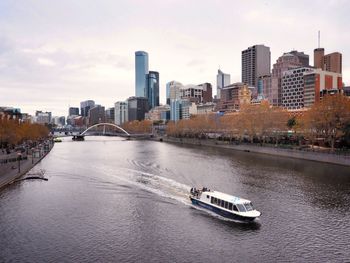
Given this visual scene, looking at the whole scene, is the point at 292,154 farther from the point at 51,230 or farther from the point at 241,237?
the point at 51,230

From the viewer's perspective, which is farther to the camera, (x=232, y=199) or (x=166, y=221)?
(x=232, y=199)

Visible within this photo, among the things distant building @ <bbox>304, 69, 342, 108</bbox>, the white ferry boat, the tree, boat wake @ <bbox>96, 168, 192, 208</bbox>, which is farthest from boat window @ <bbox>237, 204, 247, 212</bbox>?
distant building @ <bbox>304, 69, 342, 108</bbox>

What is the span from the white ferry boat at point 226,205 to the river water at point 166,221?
0.84 metres

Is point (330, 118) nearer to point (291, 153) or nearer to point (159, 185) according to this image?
point (291, 153)

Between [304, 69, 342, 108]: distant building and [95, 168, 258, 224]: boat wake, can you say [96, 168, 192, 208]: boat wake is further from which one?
[304, 69, 342, 108]: distant building

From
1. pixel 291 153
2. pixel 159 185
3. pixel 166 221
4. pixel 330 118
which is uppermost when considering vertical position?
pixel 330 118

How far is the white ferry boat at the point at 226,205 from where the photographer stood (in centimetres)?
3312

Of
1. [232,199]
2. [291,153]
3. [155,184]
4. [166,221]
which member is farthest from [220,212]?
[291,153]

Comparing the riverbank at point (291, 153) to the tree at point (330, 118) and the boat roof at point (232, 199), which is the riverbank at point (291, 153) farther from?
the boat roof at point (232, 199)

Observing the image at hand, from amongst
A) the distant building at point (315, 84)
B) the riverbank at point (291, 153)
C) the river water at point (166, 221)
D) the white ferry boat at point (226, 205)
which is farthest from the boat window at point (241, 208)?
the distant building at point (315, 84)

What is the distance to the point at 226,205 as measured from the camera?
34906mm

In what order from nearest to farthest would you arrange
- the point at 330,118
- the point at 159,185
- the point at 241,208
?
the point at 241,208
the point at 159,185
the point at 330,118

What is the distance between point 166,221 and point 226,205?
631 centimetres

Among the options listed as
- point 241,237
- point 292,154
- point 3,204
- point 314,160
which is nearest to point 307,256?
point 241,237
